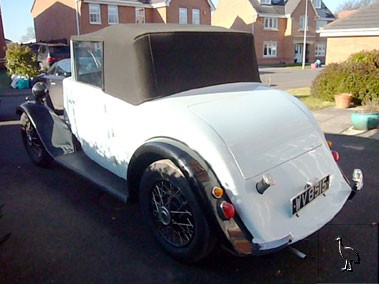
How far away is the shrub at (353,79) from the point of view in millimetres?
9578

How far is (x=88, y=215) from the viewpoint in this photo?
3.66 m

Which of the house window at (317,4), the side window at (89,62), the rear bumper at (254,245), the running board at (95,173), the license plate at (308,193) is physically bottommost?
the rear bumper at (254,245)

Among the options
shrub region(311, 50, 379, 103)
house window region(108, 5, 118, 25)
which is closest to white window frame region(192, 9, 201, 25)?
house window region(108, 5, 118, 25)

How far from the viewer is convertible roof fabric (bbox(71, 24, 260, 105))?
309 centimetres

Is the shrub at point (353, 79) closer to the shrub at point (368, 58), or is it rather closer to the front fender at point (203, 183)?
the shrub at point (368, 58)

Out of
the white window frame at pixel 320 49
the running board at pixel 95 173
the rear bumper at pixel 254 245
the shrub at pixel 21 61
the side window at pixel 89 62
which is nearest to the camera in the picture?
the rear bumper at pixel 254 245

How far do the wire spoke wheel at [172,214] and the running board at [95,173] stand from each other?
0.40 m

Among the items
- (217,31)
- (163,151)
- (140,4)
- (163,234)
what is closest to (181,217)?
(163,234)

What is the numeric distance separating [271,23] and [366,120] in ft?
107

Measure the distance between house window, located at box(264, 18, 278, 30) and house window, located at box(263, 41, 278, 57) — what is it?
163 centimetres

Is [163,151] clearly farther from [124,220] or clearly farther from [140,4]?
[140,4]

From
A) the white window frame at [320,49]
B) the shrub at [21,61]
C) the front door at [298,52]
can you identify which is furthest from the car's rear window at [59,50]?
the white window frame at [320,49]

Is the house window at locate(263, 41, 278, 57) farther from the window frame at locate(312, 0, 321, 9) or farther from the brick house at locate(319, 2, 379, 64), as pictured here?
the brick house at locate(319, 2, 379, 64)

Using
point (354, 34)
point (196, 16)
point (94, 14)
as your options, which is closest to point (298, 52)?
point (196, 16)
